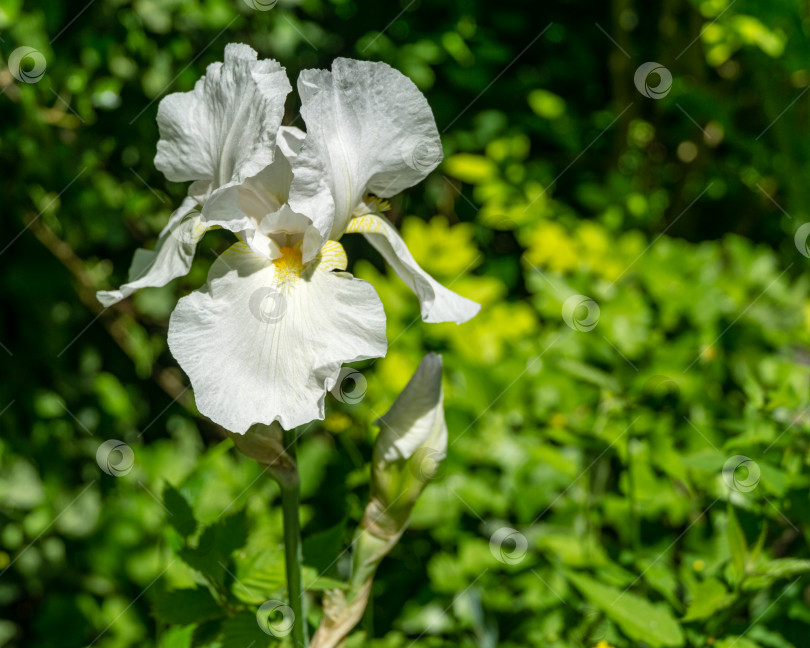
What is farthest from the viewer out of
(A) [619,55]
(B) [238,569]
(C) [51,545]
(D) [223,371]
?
(A) [619,55]

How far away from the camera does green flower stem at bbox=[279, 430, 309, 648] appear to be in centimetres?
82

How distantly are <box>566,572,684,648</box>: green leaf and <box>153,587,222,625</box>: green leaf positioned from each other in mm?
488

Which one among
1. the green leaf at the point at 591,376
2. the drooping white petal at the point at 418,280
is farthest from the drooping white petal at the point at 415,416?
the green leaf at the point at 591,376

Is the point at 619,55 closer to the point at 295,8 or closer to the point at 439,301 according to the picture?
the point at 295,8

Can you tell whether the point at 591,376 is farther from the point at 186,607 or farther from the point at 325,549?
the point at 186,607

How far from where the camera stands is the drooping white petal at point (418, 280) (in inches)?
32.2

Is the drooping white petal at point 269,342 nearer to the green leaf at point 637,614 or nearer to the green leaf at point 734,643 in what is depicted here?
the green leaf at point 637,614

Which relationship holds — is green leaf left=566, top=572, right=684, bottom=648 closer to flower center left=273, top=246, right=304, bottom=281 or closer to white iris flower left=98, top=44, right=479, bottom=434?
white iris flower left=98, top=44, right=479, bottom=434

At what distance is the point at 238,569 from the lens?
0.93m

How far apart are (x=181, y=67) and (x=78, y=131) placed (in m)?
0.29

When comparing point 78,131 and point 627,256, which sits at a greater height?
point 78,131

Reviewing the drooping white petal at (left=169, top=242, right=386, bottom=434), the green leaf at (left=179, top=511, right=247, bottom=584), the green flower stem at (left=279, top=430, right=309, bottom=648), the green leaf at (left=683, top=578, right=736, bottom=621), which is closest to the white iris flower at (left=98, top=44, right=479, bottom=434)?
the drooping white petal at (left=169, top=242, right=386, bottom=434)

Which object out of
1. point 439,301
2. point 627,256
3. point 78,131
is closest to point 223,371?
point 439,301

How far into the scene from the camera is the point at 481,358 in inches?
69.5
